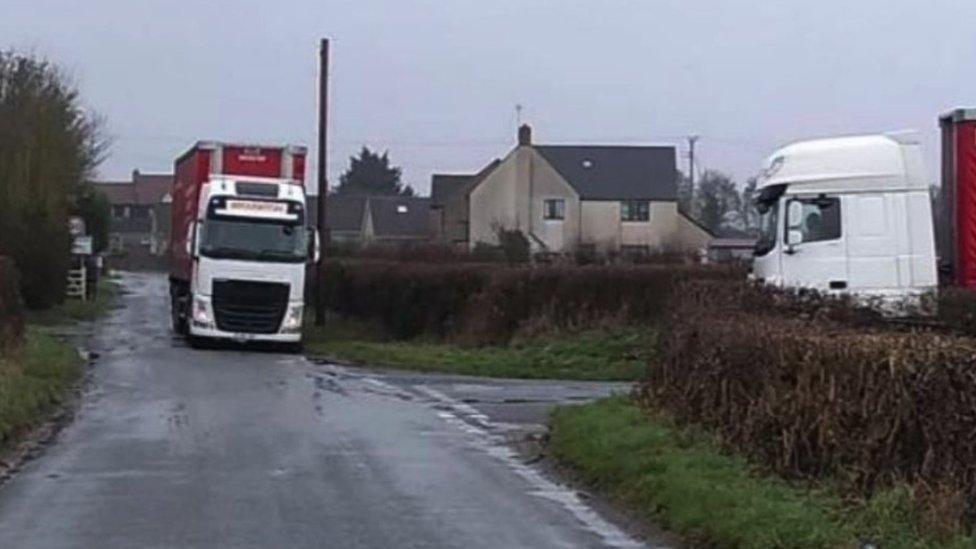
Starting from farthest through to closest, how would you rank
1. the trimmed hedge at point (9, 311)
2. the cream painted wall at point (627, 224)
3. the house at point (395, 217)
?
the house at point (395, 217), the cream painted wall at point (627, 224), the trimmed hedge at point (9, 311)

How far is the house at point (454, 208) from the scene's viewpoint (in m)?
95.9

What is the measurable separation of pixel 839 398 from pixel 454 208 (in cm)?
8474

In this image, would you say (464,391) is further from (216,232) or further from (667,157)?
(667,157)

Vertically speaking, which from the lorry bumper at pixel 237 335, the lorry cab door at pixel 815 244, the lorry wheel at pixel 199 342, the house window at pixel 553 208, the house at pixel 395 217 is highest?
the house at pixel 395 217

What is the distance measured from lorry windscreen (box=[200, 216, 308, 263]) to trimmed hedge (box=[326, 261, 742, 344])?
398cm

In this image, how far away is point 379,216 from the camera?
12756 centimetres

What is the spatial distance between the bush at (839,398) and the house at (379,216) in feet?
331

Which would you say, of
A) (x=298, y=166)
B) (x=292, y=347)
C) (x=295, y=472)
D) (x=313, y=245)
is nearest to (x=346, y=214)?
(x=298, y=166)

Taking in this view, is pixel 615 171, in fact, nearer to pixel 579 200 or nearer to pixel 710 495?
pixel 579 200

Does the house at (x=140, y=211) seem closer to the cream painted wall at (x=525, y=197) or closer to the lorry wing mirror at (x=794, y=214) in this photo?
the cream painted wall at (x=525, y=197)

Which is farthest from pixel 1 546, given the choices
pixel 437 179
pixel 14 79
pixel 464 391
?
pixel 437 179

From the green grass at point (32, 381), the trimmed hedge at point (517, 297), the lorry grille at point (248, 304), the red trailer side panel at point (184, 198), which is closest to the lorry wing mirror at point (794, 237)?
the trimmed hedge at point (517, 297)

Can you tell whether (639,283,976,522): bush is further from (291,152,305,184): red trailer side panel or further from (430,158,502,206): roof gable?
(430,158,502,206): roof gable

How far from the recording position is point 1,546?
510 inches
